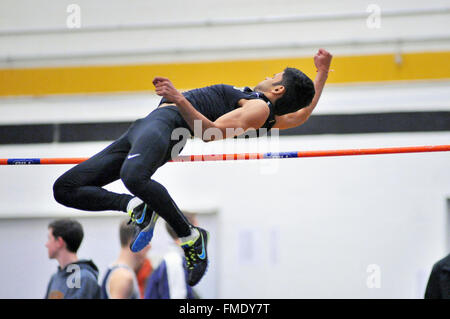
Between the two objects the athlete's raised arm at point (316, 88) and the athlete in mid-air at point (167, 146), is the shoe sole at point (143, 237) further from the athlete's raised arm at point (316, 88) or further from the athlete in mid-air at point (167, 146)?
the athlete's raised arm at point (316, 88)

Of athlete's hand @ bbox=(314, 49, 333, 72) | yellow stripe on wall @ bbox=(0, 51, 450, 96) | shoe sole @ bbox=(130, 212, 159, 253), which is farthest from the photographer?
yellow stripe on wall @ bbox=(0, 51, 450, 96)

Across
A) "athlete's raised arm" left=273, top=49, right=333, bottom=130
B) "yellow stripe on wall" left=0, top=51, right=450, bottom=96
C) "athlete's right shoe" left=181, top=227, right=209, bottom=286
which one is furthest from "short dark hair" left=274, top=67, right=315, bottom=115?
"yellow stripe on wall" left=0, top=51, right=450, bottom=96

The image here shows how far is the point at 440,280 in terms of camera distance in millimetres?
3283

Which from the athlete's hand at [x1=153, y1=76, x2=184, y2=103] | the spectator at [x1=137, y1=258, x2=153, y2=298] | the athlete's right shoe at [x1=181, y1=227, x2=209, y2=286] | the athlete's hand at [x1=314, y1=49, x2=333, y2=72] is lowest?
the spectator at [x1=137, y1=258, x2=153, y2=298]

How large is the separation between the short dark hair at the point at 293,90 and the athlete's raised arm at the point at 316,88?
0.17m

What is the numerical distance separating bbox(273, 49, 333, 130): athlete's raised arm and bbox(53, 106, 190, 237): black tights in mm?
645

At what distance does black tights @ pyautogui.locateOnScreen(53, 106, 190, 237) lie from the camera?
307 centimetres

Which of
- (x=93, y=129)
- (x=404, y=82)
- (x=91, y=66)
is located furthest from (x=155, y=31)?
(x=404, y=82)

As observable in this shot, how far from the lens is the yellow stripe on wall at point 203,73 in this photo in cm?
594

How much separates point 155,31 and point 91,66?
0.65 metres

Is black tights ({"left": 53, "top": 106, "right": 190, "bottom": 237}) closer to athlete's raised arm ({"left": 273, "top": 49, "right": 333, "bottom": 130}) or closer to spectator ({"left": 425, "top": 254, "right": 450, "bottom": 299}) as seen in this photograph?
athlete's raised arm ({"left": 273, "top": 49, "right": 333, "bottom": 130})

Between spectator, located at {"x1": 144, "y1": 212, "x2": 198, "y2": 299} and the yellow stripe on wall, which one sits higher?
the yellow stripe on wall
